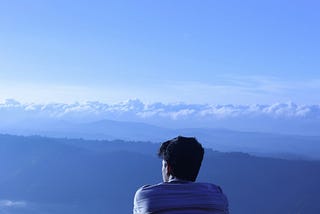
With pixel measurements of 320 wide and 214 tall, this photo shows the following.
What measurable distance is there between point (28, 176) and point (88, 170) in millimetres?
19698

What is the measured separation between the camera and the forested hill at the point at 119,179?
392ft

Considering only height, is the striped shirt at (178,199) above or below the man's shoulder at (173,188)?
below

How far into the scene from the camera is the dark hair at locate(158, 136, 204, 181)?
313 cm

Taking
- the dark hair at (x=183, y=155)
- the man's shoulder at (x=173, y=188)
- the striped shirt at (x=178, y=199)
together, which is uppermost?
the dark hair at (x=183, y=155)

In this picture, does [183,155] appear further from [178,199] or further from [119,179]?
[119,179]

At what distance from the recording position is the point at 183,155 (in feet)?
10.3

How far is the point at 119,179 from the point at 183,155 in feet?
502

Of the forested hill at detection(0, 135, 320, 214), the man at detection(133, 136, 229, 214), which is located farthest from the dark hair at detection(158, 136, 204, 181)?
the forested hill at detection(0, 135, 320, 214)

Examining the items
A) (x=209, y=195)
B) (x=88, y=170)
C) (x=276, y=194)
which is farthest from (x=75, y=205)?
(x=209, y=195)

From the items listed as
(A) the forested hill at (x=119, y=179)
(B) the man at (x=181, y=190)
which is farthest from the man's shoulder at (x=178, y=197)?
(A) the forested hill at (x=119, y=179)

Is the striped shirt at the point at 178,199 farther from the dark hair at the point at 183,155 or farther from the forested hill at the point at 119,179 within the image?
the forested hill at the point at 119,179

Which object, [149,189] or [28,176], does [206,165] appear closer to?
[28,176]

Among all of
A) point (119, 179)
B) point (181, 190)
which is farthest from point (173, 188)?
point (119, 179)

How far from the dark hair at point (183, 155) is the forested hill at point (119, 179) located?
302 feet
